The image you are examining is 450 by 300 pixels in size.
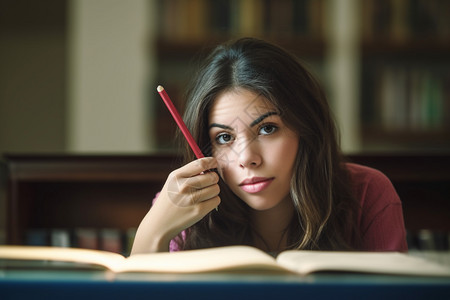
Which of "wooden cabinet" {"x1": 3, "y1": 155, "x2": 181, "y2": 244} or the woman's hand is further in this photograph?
"wooden cabinet" {"x1": 3, "y1": 155, "x2": 181, "y2": 244}

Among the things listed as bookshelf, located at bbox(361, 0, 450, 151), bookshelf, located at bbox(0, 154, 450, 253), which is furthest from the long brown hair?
bookshelf, located at bbox(361, 0, 450, 151)

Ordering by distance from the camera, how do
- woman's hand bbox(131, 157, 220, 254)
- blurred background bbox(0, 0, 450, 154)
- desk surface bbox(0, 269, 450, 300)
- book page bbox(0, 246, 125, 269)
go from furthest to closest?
blurred background bbox(0, 0, 450, 154) → woman's hand bbox(131, 157, 220, 254) → book page bbox(0, 246, 125, 269) → desk surface bbox(0, 269, 450, 300)

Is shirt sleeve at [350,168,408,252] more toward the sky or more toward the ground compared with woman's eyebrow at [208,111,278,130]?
more toward the ground

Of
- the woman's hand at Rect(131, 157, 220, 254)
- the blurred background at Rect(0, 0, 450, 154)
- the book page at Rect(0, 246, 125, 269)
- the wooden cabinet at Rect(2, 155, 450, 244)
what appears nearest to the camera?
the book page at Rect(0, 246, 125, 269)

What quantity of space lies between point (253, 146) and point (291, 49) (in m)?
1.88

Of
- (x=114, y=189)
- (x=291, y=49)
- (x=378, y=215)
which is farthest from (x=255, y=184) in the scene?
(x=291, y=49)

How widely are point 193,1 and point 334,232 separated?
2.03 metres

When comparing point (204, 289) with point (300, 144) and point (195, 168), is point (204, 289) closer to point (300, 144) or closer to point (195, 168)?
point (195, 168)

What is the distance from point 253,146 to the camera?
30.9 inches

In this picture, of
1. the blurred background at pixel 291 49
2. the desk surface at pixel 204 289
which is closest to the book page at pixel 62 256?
the desk surface at pixel 204 289

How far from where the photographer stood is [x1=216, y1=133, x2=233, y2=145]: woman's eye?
81cm

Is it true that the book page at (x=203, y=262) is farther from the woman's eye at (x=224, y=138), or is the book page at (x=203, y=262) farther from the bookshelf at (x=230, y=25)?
the bookshelf at (x=230, y=25)

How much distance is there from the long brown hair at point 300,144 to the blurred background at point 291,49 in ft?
5.48

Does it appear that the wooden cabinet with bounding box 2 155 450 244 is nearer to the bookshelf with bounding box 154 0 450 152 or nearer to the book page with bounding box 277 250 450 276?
the book page with bounding box 277 250 450 276
